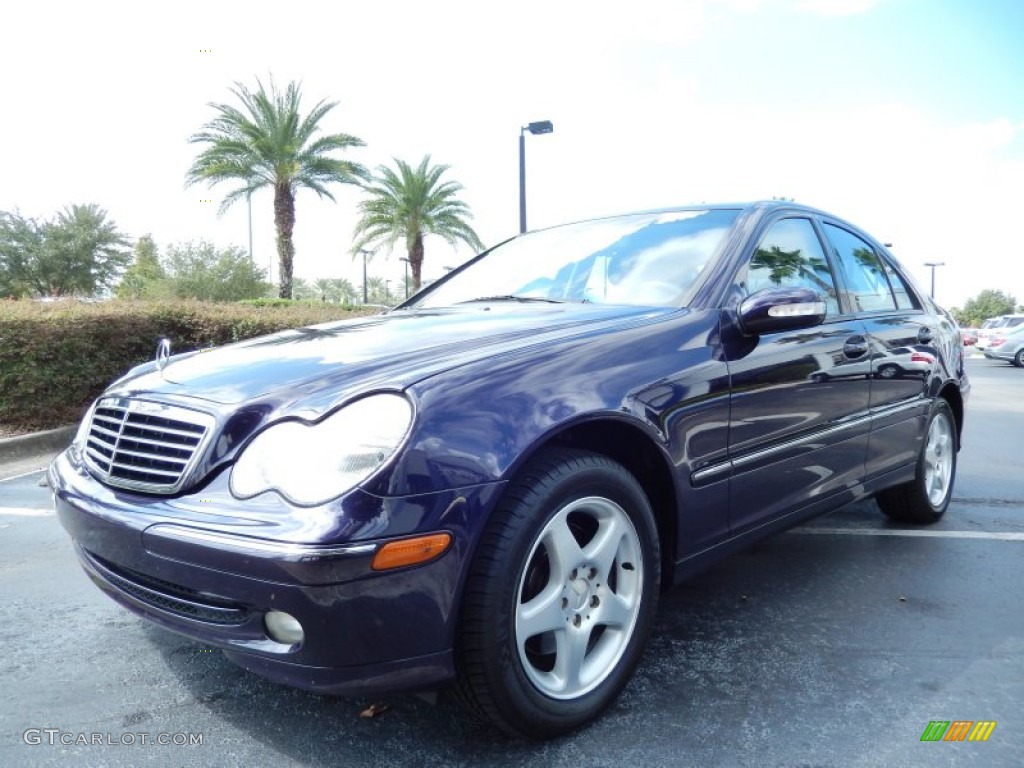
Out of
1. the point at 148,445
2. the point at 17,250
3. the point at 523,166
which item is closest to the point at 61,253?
the point at 17,250

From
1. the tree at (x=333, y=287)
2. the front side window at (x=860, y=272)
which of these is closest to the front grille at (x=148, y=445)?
the front side window at (x=860, y=272)

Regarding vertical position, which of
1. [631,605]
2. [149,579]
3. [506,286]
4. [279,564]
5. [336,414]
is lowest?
[631,605]

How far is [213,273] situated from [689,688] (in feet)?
118

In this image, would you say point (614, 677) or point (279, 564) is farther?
point (614, 677)

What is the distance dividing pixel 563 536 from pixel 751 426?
92 centimetres

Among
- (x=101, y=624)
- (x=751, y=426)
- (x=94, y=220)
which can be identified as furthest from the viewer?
(x=94, y=220)

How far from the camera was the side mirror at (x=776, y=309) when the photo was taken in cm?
249

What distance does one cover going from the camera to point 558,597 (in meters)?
2.01

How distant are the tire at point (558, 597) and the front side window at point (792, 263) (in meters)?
1.13

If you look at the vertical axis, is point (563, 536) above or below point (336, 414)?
below

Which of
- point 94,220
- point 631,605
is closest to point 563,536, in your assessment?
point 631,605

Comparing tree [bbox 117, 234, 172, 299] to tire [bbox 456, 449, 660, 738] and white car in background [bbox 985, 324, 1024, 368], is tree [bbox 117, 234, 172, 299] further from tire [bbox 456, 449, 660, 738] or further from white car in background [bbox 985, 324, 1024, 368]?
tire [bbox 456, 449, 660, 738]

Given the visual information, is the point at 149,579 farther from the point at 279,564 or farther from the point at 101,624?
the point at 101,624

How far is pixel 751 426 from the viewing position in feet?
8.39
